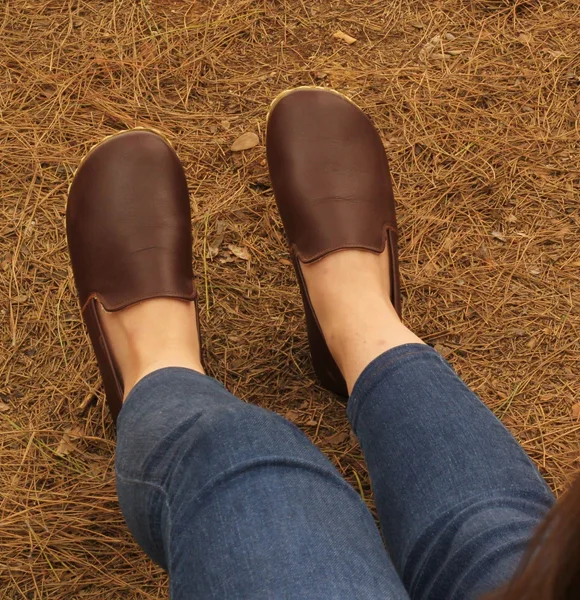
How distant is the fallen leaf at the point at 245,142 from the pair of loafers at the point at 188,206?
84mm

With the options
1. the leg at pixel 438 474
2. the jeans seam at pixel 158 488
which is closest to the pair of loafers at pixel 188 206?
the leg at pixel 438 474

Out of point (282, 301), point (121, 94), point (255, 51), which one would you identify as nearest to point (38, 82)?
point (121, 94)

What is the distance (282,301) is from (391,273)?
242mm

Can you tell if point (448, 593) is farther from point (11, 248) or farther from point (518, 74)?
point (518, 74)

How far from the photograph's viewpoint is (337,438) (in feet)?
4.14

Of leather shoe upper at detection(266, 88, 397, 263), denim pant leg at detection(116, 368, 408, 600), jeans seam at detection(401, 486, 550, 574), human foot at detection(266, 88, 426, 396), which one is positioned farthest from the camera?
leather shoe upper at detection(266, 88, 397, 263)

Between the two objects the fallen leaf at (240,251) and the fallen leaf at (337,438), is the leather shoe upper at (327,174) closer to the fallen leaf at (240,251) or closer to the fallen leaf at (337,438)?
the fallen leaf at (240,251)

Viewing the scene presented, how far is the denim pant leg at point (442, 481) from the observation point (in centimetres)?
76

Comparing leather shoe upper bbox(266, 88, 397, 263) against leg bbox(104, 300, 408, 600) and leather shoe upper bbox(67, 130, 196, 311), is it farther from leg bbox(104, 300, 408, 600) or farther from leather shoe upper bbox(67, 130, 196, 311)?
leg bbox(104, 300, 408, 600)

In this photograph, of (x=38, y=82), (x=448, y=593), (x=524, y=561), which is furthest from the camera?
(x=38, y=82)

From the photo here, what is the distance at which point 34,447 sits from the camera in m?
1.23

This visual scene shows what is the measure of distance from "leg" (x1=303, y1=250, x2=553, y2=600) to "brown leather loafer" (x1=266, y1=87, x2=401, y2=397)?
0.92ft

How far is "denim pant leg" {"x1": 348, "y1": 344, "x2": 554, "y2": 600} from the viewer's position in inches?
29.8

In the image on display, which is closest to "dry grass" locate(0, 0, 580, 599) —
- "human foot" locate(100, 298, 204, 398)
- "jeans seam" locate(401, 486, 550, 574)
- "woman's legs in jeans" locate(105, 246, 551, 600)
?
"human foot" locate(100, 298, 204, 398)
